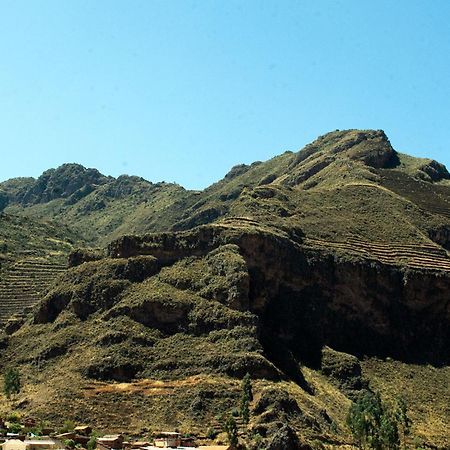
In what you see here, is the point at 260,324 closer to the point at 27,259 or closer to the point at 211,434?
the point at 211,434

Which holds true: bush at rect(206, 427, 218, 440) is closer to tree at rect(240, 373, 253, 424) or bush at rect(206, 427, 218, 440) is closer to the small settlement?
the small settlement

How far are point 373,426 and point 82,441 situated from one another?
79.4 feet

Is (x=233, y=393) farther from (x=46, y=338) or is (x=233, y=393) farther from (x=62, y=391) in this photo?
(x=46, y=338)

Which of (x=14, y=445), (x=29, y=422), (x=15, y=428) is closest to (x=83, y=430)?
(x=29, y=422)

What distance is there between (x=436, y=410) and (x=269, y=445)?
2936 centimetres

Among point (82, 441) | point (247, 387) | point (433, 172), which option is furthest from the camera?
point (433, 172)

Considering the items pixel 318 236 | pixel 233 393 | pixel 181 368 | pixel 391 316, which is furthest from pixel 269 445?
pixel 318 236

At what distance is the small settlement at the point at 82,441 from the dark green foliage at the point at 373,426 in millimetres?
12126

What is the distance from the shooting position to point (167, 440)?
5916 cm

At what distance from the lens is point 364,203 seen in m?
114

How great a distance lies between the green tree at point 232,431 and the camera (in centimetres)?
5963

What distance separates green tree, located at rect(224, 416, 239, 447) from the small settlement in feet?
1.71

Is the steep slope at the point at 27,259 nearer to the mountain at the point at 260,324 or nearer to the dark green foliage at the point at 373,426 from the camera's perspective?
the mountain at the point at 260,324

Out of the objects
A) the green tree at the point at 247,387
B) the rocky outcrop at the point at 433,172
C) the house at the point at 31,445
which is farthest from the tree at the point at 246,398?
the rocky outcrop at the point at 433,172
